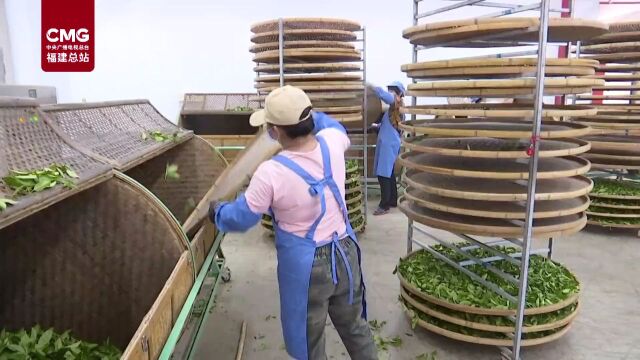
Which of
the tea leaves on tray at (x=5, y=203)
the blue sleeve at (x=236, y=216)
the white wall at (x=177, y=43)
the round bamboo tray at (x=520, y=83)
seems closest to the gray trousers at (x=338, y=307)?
the blue sleeve at (x=236, y=216)

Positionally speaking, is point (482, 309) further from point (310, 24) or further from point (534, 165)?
point (310, 24)

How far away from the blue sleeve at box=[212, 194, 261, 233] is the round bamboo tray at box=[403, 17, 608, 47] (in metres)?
1.36

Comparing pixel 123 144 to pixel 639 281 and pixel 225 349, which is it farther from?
pixel 639 281

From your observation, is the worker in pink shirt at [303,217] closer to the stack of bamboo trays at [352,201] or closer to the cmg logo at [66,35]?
the stack of bamboo trays at [352,201]

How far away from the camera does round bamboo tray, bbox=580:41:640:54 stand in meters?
4.43

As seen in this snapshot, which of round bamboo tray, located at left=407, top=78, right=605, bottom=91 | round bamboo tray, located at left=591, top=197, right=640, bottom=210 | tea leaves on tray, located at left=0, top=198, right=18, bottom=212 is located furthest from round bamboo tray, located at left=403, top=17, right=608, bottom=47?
round bamboo tray, located at left=591, top=197, right=640, bottom=210

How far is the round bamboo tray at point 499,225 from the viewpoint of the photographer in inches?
93.9

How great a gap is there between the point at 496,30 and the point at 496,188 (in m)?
0.80

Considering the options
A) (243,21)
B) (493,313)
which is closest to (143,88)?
(243,21)

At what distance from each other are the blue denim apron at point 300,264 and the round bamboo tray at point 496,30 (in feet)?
3.06

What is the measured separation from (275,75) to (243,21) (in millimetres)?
3330

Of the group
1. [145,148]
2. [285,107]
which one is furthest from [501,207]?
[145,148]

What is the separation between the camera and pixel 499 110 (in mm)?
2260

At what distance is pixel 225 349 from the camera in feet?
9.21
